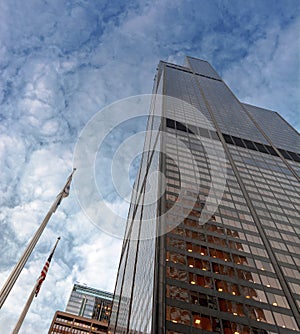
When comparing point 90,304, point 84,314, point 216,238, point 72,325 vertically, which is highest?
point 90,304

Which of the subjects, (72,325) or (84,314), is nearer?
(72,325)

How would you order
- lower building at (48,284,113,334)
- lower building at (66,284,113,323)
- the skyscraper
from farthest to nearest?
1. lower building at (66,284,113,323)
2. lower building at (48,284,113,334)
3. the skyscraper

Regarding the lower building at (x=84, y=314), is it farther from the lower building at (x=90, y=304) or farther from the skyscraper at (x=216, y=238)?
the skyscraper at (x=216, y=238)

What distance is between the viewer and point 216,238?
1951 inches

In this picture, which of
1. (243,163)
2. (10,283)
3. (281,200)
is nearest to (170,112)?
(243,163)

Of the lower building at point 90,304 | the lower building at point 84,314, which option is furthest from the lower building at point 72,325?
the lower building at point 90,304

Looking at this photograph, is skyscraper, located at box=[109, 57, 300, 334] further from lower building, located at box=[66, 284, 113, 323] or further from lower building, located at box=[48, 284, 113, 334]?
lower building, located at box=[66, 284, 113, 323]

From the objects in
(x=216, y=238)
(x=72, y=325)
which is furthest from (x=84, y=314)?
(x=216, y=238)

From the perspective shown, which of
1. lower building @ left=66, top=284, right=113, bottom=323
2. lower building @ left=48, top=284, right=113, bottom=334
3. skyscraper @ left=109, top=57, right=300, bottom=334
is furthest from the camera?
lower building @ left=66, top=284, right=113, bottom=323

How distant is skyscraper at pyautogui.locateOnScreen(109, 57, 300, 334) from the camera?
37531 millimetres

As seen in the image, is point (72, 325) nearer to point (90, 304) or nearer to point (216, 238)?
point (90, 304)

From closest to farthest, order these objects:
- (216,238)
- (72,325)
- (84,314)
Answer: (216,238) < (72,325) < (84,314)

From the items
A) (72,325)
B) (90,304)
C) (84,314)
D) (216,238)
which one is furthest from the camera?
(90,304)

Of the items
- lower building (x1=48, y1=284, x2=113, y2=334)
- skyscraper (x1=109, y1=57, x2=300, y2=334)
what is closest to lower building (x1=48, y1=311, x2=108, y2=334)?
lower building (x1=48, y1=284, x2=113, y2=334)
